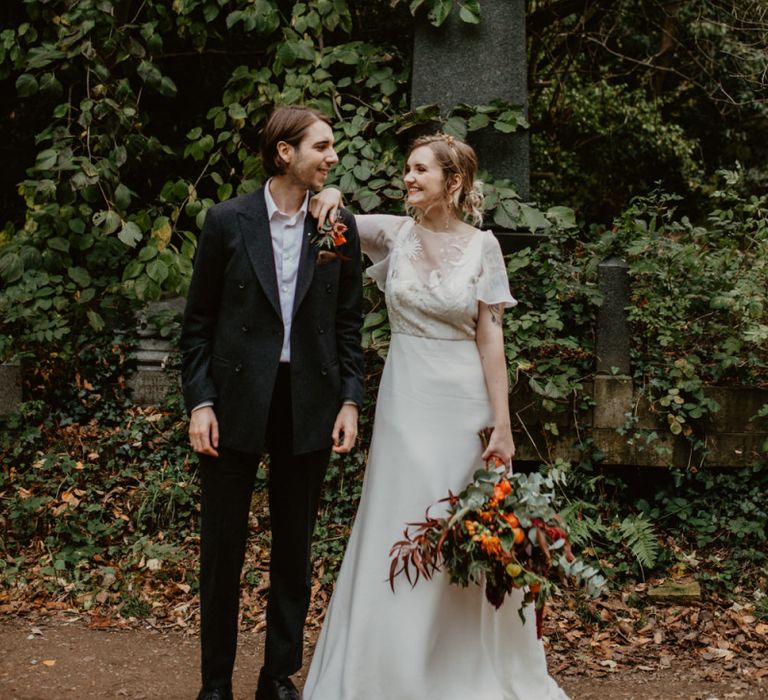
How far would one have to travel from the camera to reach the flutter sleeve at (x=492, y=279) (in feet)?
11.0

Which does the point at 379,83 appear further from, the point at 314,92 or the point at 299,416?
the point at 299,416

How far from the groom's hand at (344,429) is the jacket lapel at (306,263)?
41 centimetres

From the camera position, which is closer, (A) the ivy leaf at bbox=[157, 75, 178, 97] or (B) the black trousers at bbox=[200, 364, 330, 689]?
(B) the black trousers at bbox=[200, 364, 330, 689]

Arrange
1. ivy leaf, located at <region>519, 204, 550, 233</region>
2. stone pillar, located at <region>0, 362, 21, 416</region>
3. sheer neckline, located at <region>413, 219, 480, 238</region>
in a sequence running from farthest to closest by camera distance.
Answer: stone pillar, located at <region>0, 362, 21, 416</region> < ivy leaf, located at <region>519, 204, 550, 233</region> < sheer neckline, located at <region>413, 219, 480, 238</region>

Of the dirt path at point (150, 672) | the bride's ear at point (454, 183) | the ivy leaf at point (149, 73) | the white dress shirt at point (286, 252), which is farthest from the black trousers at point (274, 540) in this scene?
the ivy leaf at point (149, 73)

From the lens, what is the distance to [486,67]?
5617mm

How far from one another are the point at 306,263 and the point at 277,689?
156 cm

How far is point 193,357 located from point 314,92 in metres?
→ 2.97

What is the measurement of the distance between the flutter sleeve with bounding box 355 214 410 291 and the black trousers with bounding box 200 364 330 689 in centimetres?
72

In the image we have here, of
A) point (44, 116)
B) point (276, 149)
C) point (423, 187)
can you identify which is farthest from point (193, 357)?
point (44, 116)

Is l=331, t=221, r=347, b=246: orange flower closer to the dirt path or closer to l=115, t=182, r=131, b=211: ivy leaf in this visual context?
the dirt path

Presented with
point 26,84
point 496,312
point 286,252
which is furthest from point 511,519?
point 26,84

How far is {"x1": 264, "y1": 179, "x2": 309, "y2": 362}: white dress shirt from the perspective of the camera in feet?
10.1

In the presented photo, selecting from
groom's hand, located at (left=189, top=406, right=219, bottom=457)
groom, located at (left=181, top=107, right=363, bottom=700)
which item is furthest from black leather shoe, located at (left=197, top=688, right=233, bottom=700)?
groom's hand, located at (left=189, top=406, right=219, bottom=457)
